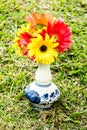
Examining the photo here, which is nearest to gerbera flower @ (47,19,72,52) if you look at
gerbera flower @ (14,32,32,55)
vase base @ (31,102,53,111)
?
gerbera flower @ (14,32,32,55)

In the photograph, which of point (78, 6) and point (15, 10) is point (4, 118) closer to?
point (15, 10)

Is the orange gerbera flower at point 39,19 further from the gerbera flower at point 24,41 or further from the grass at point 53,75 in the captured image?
the grass at point 53,75

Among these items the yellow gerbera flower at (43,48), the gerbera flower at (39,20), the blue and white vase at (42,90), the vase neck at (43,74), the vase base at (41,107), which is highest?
the gerbera flower at (39,20)

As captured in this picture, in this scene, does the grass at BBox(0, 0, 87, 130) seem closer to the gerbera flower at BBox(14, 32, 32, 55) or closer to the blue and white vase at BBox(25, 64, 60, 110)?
the blue and white vase at BBox(25, 64, 60, 110)

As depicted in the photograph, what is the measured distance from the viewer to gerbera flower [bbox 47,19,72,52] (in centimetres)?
197

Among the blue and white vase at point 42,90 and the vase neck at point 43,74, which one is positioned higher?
the vase neck at point 43,74

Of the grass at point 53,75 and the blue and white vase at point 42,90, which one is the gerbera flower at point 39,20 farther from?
the grass at point 53,75

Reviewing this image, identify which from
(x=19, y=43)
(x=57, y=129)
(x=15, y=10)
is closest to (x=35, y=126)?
(x=57, y=129)

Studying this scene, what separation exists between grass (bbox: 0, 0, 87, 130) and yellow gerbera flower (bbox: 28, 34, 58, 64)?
1.22 feet

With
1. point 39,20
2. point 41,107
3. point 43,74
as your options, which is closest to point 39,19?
point 39,20

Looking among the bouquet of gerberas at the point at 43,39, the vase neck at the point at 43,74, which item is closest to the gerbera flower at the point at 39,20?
the bouquet of gerberas at the point at 43,39

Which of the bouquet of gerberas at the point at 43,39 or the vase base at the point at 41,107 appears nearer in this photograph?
the bouquet of gerberas at the point at 43,39

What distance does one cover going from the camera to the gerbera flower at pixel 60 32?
1973 mm

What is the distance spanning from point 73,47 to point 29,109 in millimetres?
753
